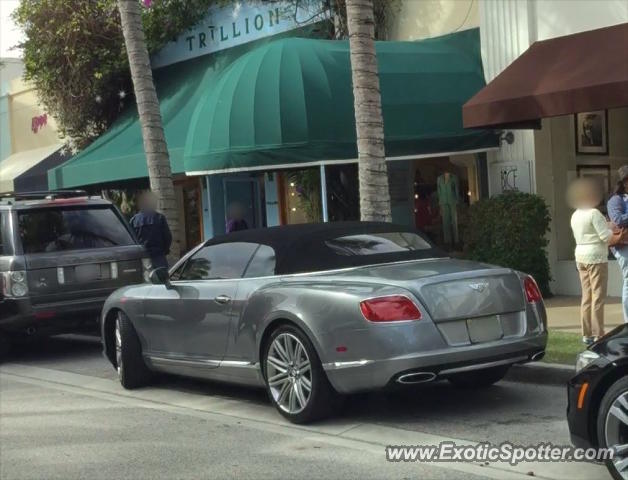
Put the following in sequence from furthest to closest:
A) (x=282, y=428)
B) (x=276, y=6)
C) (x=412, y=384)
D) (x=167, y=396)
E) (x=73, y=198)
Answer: (x=276, y=6) < (x=73, y=198) < (x=167, y=396) < (x=282, y=428) < (x=412, y=384)

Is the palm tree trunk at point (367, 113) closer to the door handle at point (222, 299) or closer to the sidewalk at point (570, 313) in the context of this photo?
the sidewalk at point (570, 313)

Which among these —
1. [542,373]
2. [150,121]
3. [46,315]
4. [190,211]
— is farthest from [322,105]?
[190,211]

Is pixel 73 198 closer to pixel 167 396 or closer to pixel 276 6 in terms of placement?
pixel 167 396

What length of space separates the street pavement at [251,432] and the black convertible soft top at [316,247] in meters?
1.23

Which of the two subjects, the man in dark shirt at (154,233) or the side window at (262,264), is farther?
the man in dark shirt at (154,233)

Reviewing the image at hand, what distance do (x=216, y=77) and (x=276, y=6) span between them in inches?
78.1

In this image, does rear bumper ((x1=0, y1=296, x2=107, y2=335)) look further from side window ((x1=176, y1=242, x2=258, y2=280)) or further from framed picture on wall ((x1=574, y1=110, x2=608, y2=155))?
framed picture on wall ((x1=574, y1=110, x2=608, y2=155))

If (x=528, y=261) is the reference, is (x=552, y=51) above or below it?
above

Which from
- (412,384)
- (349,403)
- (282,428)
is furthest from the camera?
(349,403)

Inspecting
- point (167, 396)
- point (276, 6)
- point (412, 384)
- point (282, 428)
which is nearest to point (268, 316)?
point (282, 428)

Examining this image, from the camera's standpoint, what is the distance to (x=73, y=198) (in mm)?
11016

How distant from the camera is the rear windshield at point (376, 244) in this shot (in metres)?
7.17

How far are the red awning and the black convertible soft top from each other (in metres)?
4.59

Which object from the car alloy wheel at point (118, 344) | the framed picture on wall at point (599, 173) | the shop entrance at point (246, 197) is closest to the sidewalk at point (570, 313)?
the framed picture on wall at point (599, 173)
